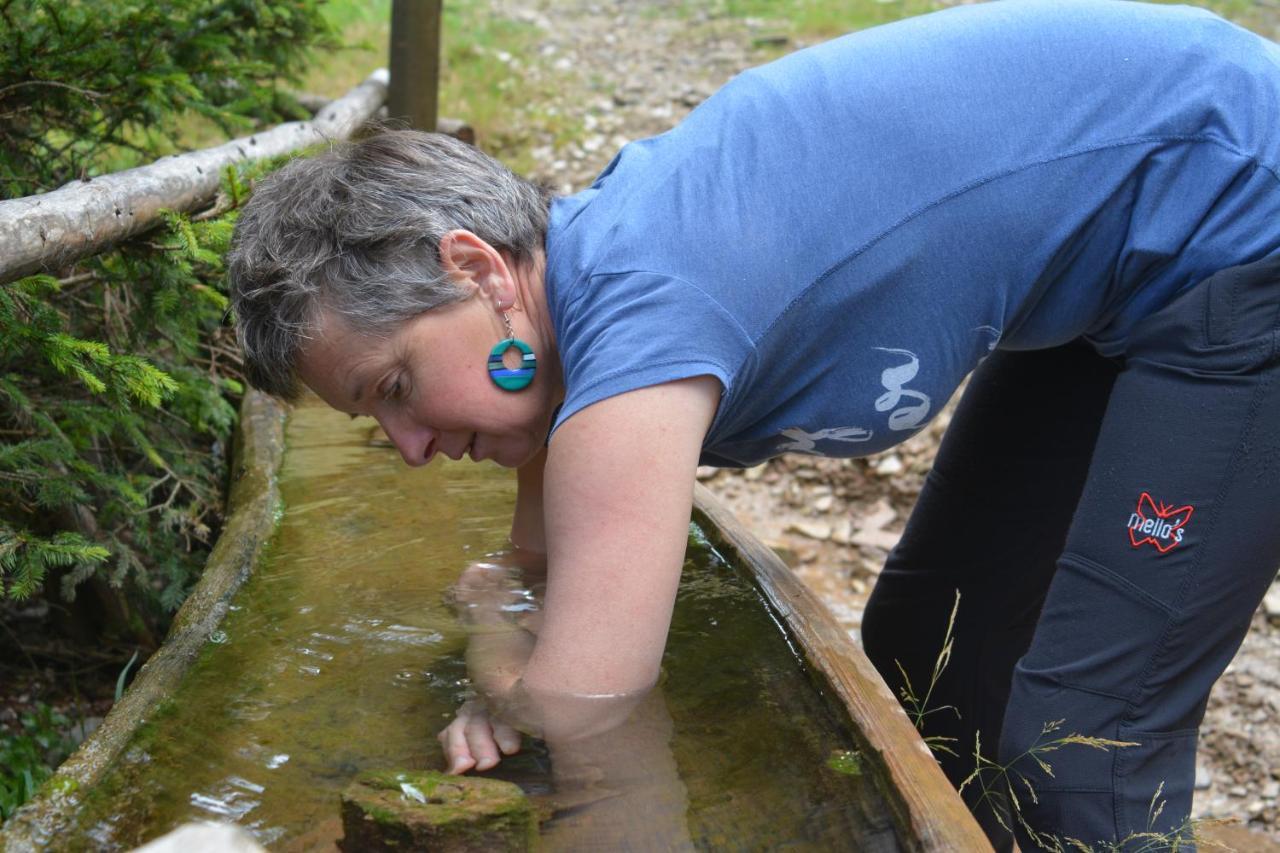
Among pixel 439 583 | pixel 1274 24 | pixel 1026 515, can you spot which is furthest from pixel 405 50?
pixel 1274 24

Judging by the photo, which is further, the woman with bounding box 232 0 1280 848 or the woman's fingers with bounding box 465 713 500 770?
the woman's fingers with bounding box 465 713 500 770

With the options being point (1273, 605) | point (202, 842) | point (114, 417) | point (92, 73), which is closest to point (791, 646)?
point (202, 842)

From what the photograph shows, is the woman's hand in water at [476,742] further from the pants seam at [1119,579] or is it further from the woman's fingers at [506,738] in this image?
the pants seam at [1119,579]

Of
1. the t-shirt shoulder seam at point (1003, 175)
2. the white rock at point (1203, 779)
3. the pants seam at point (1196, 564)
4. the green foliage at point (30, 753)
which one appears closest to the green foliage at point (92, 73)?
the green foliage at point (30, 753)

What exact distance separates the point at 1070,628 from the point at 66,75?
2254 mm

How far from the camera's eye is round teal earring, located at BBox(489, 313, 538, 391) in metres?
1.65

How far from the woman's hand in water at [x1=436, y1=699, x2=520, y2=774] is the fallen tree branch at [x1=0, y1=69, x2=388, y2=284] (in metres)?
0.98

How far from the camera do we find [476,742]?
176 cm

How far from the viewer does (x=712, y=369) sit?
143 cm

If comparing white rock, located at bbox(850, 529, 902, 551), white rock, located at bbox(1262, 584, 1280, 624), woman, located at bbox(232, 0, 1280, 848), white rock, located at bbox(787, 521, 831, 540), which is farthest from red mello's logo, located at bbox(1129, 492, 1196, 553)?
white rock, located at bbox(787, 521, 831, 540)

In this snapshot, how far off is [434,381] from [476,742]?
0.53m

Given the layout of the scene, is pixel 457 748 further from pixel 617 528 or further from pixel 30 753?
pixel 30 753

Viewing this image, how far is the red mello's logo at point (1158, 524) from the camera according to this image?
1537 millimetres

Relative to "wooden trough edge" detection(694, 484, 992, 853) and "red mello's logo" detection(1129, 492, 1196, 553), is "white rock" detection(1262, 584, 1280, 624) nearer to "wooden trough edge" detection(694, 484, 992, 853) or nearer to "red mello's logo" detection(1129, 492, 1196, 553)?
"wooden trough edge" detection(694, 484, 992, 853)
